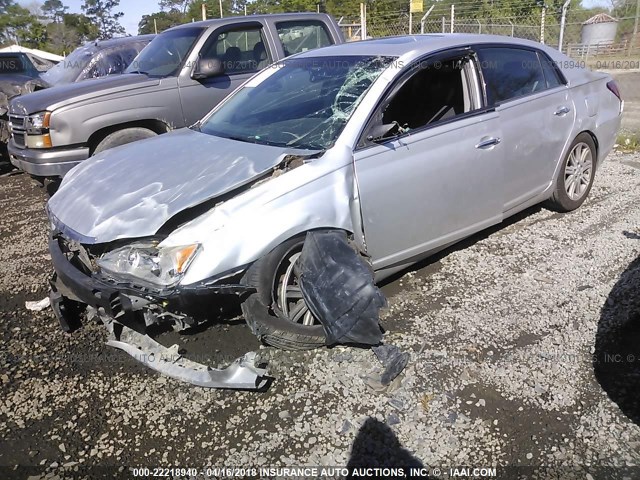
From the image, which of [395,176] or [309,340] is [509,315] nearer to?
[395,176]

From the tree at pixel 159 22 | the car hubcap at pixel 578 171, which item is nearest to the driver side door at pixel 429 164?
the car hubcap at pixel 578 171

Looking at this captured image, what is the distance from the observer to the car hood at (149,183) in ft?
9.34

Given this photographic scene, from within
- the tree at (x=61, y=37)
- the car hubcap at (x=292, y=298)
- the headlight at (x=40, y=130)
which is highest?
the tree at (x=61, y=37)

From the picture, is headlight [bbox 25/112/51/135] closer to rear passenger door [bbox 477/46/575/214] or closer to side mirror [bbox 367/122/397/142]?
side mirror [bbox 367/122/397/142]

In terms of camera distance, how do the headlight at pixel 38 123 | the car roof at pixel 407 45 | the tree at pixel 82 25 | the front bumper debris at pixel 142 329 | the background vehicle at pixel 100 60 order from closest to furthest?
the front bumper debris at pixel 142 329, the car roof at pixel 407 45, the headlight at pixel 38 123, the background vehicle at pixel 100 60, the tree at pixel 82 25

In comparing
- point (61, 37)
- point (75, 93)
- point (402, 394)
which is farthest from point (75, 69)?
point (61, 37)

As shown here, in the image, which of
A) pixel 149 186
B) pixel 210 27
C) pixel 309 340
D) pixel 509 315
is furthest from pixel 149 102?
pixel 509 315

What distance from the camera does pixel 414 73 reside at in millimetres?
3643

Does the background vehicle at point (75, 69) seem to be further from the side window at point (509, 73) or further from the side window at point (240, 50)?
the side window at point (509, 73)

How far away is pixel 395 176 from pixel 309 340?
3.88ft

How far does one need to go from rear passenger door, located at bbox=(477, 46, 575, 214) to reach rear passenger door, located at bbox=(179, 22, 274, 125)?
333 cm

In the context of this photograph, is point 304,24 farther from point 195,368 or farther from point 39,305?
point 195,368

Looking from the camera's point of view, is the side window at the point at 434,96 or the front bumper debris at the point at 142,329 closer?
the front bumper debris at the point at 142,329

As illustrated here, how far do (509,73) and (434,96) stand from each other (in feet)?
2.11
